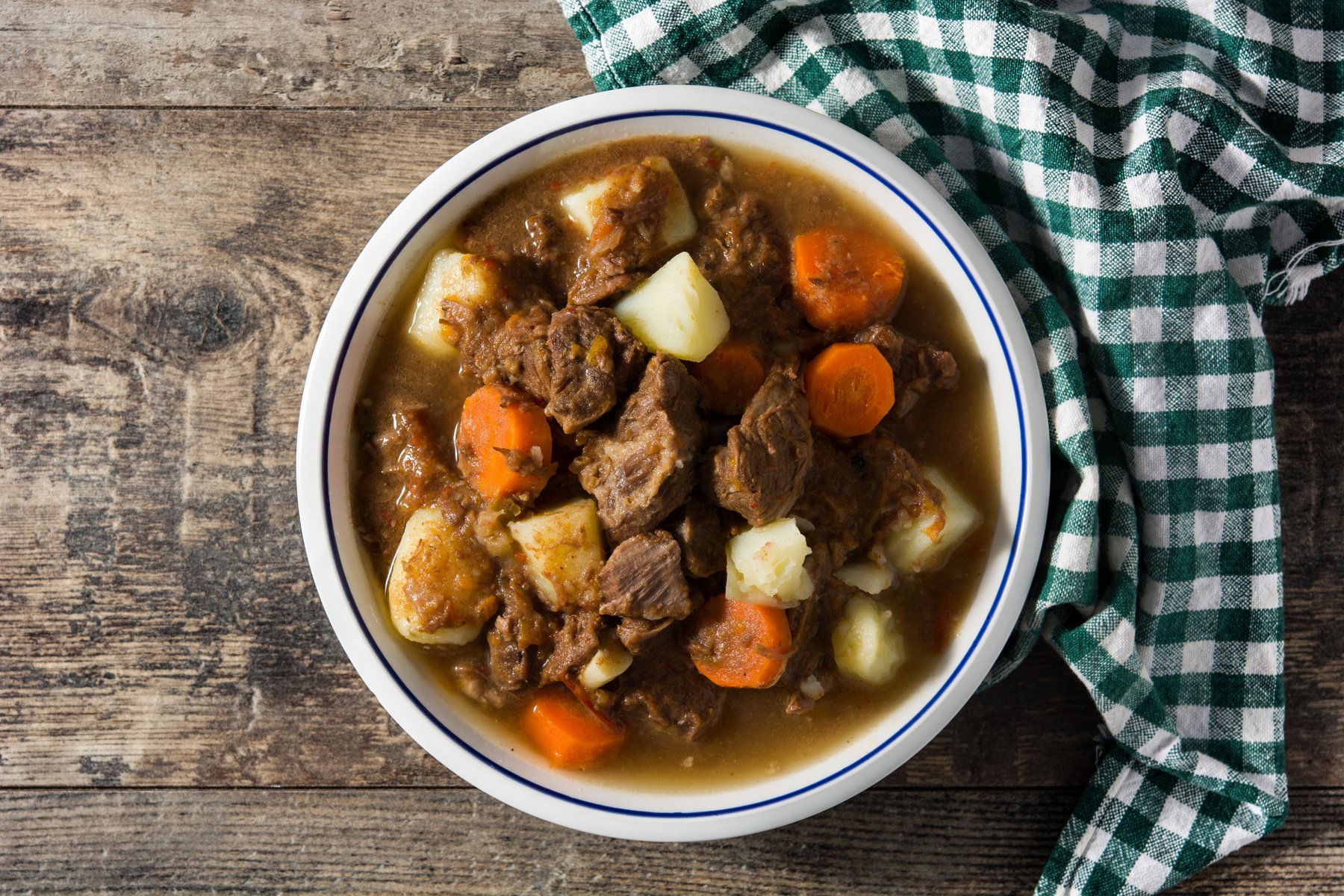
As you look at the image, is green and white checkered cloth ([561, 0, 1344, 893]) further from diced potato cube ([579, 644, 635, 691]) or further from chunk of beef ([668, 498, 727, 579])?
diced potato cube ([579, 644, 635, 691])

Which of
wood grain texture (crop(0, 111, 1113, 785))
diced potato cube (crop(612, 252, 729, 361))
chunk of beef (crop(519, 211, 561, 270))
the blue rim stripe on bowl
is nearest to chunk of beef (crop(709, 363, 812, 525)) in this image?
diced potato cube (crop(612, 252, 729, 361))

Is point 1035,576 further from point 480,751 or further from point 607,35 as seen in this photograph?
point 607,35

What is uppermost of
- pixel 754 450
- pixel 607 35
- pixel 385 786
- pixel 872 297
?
pixel 607 35

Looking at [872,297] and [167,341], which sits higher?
[872,297]

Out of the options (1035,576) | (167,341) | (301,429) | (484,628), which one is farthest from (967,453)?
(167,341)

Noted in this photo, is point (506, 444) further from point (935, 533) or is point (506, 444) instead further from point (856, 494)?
point (935, 533)

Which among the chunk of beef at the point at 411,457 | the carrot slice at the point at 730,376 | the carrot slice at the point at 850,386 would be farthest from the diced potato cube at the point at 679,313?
the chunk of beef at the point at 411,457
